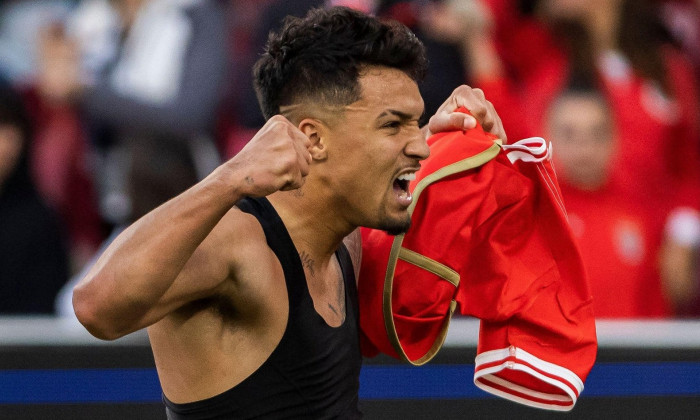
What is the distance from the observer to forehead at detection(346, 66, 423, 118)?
2.10 m

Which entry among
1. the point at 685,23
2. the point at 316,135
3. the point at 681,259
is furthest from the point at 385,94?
the point at 685,23

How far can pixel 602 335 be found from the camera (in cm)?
343

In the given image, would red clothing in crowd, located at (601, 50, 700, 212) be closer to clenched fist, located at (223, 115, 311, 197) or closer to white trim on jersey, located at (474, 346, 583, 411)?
white trim on jersey, located at (474, 346, 583, 411)

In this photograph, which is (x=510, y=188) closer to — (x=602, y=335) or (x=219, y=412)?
(x=219, y=412)

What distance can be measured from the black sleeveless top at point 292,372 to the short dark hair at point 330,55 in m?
0.25

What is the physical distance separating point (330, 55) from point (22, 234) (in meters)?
2.14

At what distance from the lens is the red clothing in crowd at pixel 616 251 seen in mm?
3844

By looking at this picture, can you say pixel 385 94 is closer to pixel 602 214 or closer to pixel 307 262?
pixel 307 262

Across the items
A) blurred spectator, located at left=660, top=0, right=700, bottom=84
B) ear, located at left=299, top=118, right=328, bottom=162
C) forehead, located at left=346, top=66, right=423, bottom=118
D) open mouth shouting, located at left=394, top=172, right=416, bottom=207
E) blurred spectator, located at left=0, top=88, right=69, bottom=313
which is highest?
forehead, located at left=346, top=66, right=423, bottom=118

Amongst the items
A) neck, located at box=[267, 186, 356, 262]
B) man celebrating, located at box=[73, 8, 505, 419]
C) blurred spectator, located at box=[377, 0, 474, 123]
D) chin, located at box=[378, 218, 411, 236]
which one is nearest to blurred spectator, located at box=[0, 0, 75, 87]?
blurred spectator, located at box=[377, 0, 474, 123]

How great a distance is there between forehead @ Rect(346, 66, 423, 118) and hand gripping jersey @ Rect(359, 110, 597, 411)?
297 millimetres

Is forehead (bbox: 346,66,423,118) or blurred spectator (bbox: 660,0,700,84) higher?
forehead (bbox: 346,66,423,118)

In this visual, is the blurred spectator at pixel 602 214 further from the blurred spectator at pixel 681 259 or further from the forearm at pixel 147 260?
the forearm at pixel 147 260

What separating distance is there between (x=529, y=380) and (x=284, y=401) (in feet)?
2.21
